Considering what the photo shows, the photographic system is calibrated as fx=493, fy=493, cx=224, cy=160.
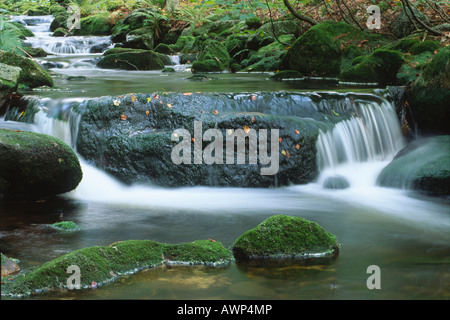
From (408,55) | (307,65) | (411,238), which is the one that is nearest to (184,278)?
(411,238)

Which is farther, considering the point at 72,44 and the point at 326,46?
the point at 72,44

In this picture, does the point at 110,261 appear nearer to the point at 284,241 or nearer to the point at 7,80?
the point at 284,241

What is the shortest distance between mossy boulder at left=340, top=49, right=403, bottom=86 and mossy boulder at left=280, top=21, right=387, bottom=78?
5.09 ft

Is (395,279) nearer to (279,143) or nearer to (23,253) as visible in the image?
(23,253)

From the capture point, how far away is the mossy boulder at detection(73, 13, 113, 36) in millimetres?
24141

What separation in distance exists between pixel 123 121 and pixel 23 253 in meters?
3.28

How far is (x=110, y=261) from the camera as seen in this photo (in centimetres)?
352

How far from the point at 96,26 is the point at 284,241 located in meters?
22.5

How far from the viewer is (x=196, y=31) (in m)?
22.0

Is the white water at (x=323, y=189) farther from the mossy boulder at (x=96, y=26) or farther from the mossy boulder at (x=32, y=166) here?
the mossy boulder at (x=96, y=26)

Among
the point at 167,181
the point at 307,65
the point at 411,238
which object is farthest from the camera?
the point at 307,65

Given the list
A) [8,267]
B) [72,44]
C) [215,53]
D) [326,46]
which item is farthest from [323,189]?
[72,44]

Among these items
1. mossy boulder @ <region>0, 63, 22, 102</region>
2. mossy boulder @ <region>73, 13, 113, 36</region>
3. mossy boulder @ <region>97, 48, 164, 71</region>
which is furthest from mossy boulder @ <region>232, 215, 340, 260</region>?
mossy boulder @ <region>73, 13, 113, 36</region>

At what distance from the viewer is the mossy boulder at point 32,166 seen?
5.48 metres
